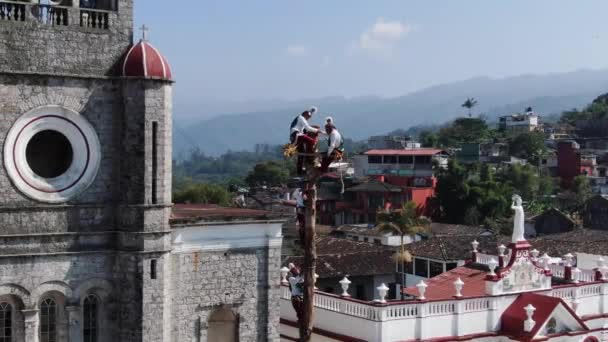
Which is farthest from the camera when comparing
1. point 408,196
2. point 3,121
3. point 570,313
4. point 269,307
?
point 408,196

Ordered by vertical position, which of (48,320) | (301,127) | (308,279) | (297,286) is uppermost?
(301,127)

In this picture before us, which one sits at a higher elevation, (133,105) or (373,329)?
(133,105)

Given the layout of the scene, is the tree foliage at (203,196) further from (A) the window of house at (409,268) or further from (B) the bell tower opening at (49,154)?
(B) the bell tower opening at (49,154)

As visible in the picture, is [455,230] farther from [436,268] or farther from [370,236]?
[436,268]

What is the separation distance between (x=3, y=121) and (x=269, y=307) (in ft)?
25.4

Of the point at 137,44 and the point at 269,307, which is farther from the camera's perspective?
the point at 269,307

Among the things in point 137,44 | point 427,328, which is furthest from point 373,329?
point 137,44

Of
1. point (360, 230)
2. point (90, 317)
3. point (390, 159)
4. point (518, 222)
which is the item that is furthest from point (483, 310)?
point (390, 159)

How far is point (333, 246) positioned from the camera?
49.4 metres

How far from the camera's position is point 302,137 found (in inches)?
582

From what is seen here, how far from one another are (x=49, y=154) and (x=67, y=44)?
2.64 m

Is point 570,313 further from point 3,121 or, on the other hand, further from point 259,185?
point 259,185

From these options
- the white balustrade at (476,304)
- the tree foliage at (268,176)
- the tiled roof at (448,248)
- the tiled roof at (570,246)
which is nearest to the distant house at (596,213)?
the tiled roof at (570,246)

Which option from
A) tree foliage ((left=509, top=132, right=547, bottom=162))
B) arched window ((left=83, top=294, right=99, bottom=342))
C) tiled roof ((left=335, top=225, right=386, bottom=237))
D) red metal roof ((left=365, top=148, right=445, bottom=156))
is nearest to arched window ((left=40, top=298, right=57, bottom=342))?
arched window ((left=83, top=294, right=99, bottom=342))
